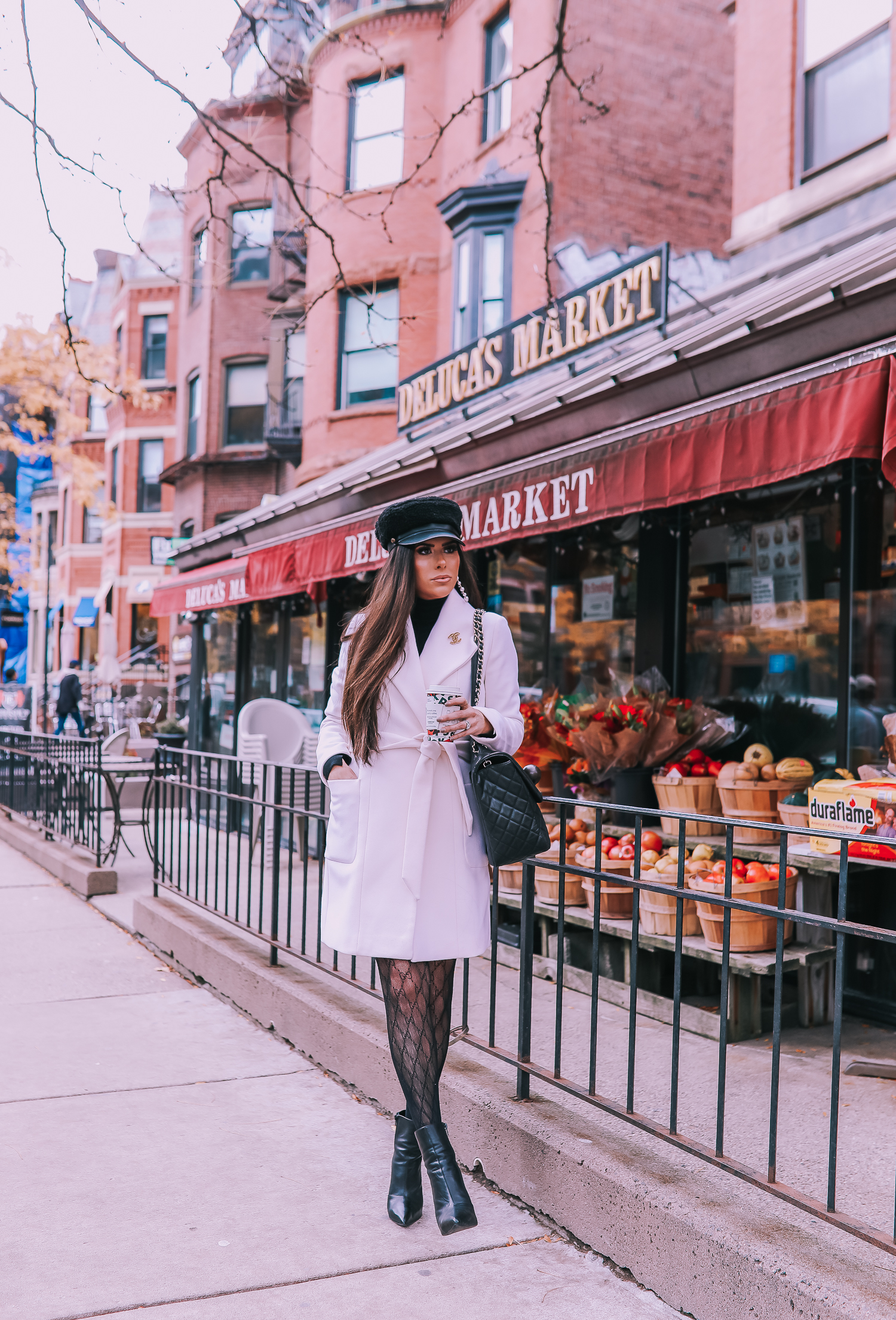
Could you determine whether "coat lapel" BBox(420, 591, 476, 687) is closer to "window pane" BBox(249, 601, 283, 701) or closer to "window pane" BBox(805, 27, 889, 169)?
"window pane" BBox(805, 27, 889, 169)

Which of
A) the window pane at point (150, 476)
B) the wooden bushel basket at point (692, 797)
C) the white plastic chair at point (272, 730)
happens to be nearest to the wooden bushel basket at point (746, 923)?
the wooden bushel basket at point (692, 797)

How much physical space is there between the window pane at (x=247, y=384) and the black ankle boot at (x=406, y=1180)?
22.3 metres

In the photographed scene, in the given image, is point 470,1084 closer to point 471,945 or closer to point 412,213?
point 471,945

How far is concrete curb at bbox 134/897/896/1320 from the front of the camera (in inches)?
95.9

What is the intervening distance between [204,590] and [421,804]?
977 cm

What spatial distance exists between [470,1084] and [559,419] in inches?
168

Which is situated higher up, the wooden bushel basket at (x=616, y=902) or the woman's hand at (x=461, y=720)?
the woman's hand at (x=461, y=720)

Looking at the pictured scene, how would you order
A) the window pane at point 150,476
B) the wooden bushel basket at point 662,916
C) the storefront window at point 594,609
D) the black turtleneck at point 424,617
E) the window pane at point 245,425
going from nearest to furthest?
the black turtleneck at point 424,617 < the wooden bushel basket at point 662,916 < the storefront window at point 594,609 < the window pane at point 245,425 < the window pane at point 150,476

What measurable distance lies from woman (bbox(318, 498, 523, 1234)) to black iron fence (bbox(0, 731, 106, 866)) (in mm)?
5867

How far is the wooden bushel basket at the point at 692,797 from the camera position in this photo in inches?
214

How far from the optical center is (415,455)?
8461 mm

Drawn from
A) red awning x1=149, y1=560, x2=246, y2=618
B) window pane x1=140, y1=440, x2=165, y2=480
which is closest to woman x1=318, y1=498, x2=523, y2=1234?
red awning x1=149, y1=560, x2=246, y2=618

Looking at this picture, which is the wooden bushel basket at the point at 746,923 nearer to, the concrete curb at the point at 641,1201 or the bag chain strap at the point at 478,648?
the concrete curb at the point at 641,1201

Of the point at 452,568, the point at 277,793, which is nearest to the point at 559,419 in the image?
the point at 277,793
